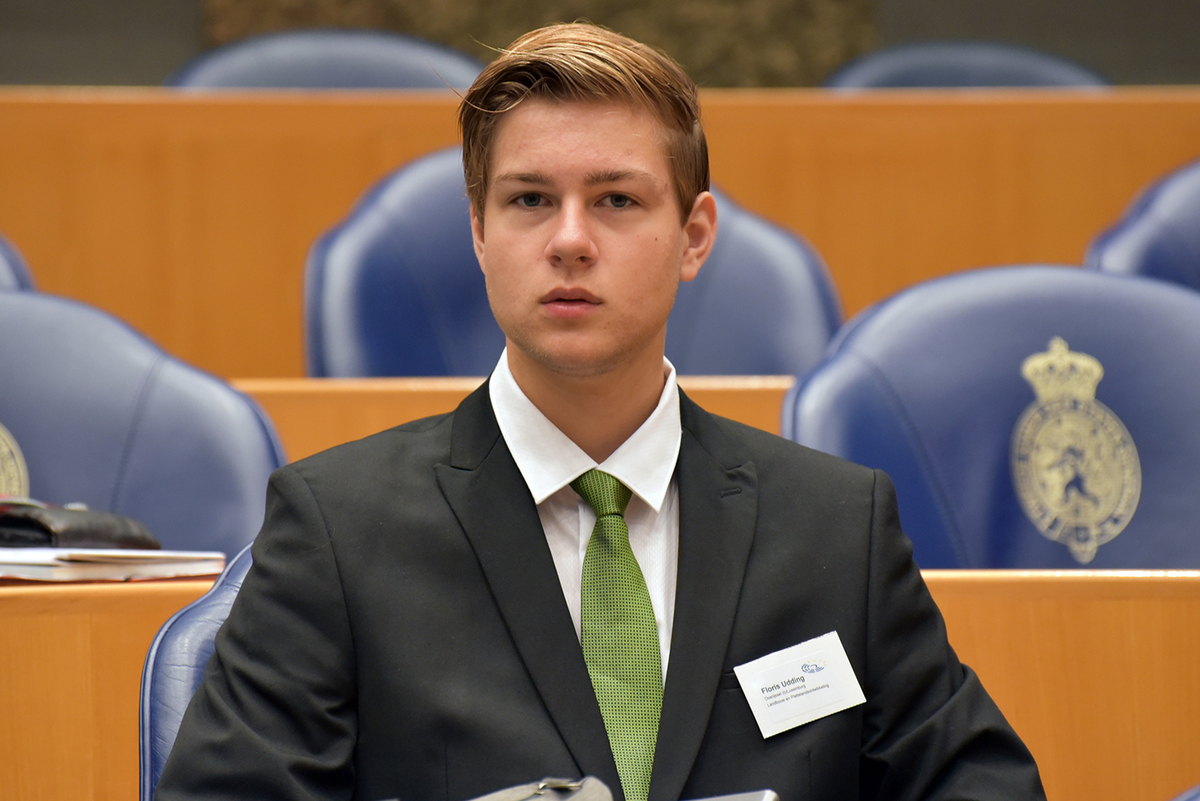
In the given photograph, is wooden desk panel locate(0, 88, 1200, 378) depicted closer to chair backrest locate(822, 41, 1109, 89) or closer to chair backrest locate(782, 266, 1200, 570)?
chair backrest locate(782, 266, 1200, 570)

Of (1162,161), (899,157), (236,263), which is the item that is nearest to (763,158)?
(899,157)

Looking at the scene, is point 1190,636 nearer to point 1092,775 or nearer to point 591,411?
point 1092,775

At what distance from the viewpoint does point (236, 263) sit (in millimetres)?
1722

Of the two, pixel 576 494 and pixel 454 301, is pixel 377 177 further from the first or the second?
pixel 576 494

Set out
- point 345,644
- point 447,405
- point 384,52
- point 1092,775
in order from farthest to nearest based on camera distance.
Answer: point 384,52 < point 447,405 < point 1092,775 < point 345,644

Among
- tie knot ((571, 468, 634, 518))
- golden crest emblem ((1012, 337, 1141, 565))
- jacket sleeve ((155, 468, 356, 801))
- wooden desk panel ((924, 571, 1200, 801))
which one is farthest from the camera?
golden crest emblem ((1012, 337, 1141, 565))

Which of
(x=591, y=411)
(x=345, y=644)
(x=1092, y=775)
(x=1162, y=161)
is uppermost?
(x=1162, y=161)

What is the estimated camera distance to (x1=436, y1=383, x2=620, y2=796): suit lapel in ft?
2.11

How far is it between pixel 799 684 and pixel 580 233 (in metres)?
0.26

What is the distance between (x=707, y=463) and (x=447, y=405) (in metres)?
0.52

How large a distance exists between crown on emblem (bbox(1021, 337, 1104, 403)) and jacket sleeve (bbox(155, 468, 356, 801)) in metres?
0.81

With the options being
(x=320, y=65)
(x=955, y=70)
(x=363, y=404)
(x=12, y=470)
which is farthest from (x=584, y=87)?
(x=955, y=70)

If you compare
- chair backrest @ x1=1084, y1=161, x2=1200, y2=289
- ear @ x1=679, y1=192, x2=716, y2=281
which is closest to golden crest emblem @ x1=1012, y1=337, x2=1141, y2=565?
chair backrest @ x1=1084, y1=161, x2=1200, y2=289

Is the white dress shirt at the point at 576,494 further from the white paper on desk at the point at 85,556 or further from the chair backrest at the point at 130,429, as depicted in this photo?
the chair backrest at the point at 130,429
